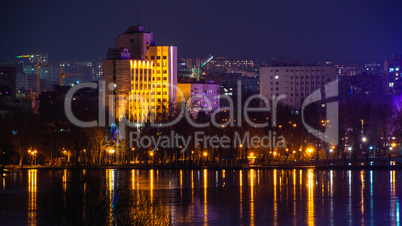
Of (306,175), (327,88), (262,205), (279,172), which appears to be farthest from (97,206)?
(327,88)

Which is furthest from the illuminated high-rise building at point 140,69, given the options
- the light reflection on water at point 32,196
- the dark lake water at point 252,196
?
the dark lake water at point 252,196

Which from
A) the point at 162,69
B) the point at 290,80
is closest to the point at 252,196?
the point at 162,69

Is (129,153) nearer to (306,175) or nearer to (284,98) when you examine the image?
(306,175)

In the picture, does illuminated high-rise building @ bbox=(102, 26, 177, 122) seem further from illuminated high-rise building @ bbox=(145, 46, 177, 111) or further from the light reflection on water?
the light reflection on water

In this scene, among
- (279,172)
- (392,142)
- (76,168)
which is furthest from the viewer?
(392,142)

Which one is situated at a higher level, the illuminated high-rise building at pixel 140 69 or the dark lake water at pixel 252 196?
the illuminated high-rise building at pixel 140 69

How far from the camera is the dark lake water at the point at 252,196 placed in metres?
30.3

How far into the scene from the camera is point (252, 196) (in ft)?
128

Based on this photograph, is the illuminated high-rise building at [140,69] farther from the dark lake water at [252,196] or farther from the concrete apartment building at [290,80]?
the dark lake water at [252,196]

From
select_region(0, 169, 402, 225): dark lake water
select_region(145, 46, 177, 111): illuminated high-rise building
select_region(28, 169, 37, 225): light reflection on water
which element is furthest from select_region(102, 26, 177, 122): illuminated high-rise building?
select_region(0, 169, 402, 225): dark lake water

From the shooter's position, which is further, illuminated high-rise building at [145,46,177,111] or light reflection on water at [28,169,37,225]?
illuminated high-rise building at [145,46,177,111]

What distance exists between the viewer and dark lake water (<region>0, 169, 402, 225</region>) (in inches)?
1194

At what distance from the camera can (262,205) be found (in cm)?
3494

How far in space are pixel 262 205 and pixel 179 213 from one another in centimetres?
488
